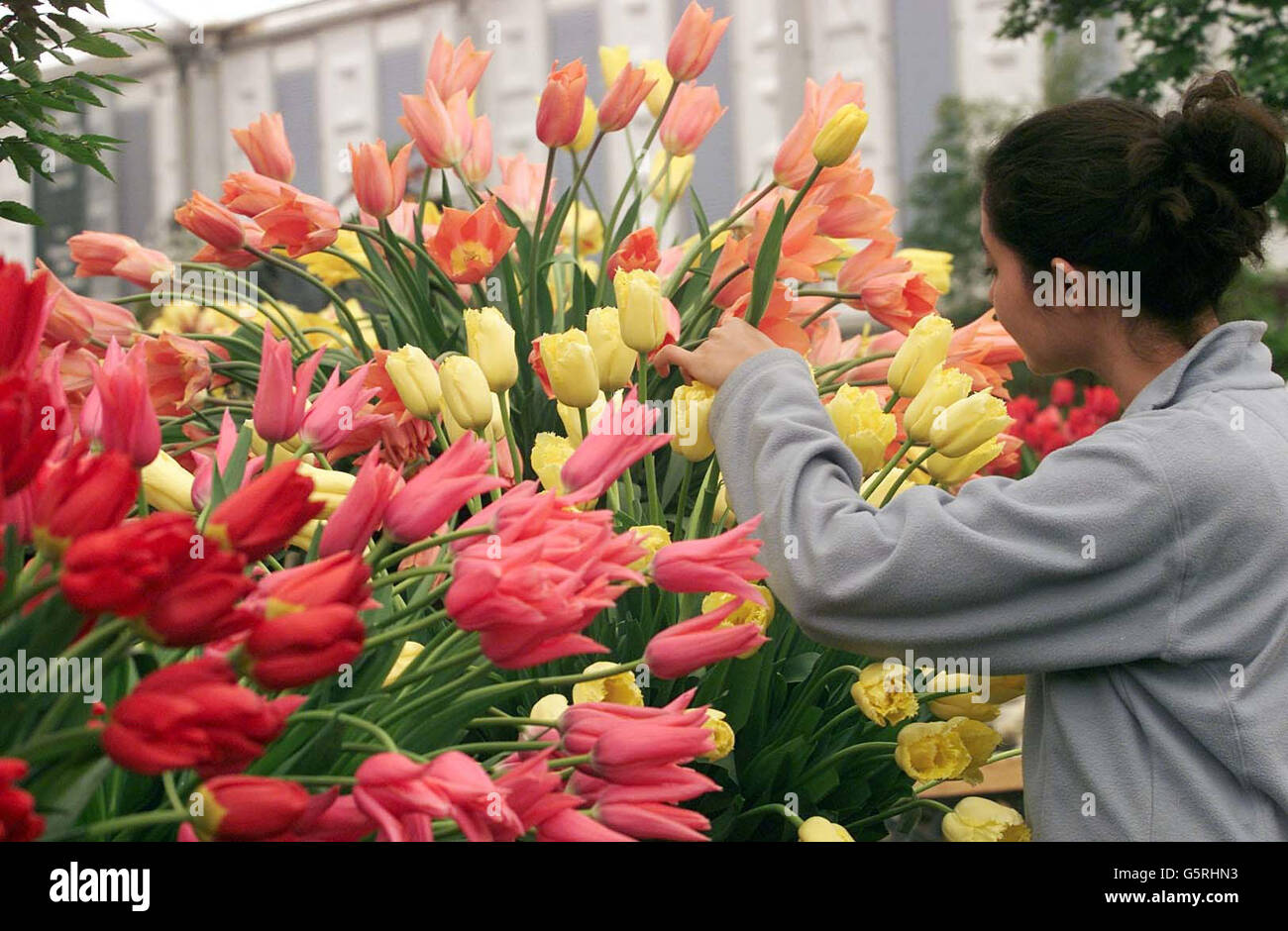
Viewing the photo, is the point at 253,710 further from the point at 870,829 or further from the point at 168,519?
the point at 870,829

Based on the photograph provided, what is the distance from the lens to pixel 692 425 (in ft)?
3.20

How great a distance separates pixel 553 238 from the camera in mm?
1179

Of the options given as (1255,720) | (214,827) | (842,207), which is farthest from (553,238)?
Result: (214,827)

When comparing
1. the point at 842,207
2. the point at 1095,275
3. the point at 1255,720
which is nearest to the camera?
the point at 1255,720

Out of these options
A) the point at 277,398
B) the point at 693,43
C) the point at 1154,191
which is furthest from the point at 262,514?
the point at 693,43

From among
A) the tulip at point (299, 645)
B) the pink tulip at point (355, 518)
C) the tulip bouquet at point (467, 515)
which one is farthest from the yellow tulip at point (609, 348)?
the tulip at point (299, 645)

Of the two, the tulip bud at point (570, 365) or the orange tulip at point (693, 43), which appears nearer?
the tulip bud at point (570, 365)

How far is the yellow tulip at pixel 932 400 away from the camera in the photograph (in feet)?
3.13

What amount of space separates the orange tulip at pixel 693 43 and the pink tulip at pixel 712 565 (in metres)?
0.63

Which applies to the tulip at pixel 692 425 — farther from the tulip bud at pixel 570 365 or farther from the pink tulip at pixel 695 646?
the pink tulip at pixel 695 646
